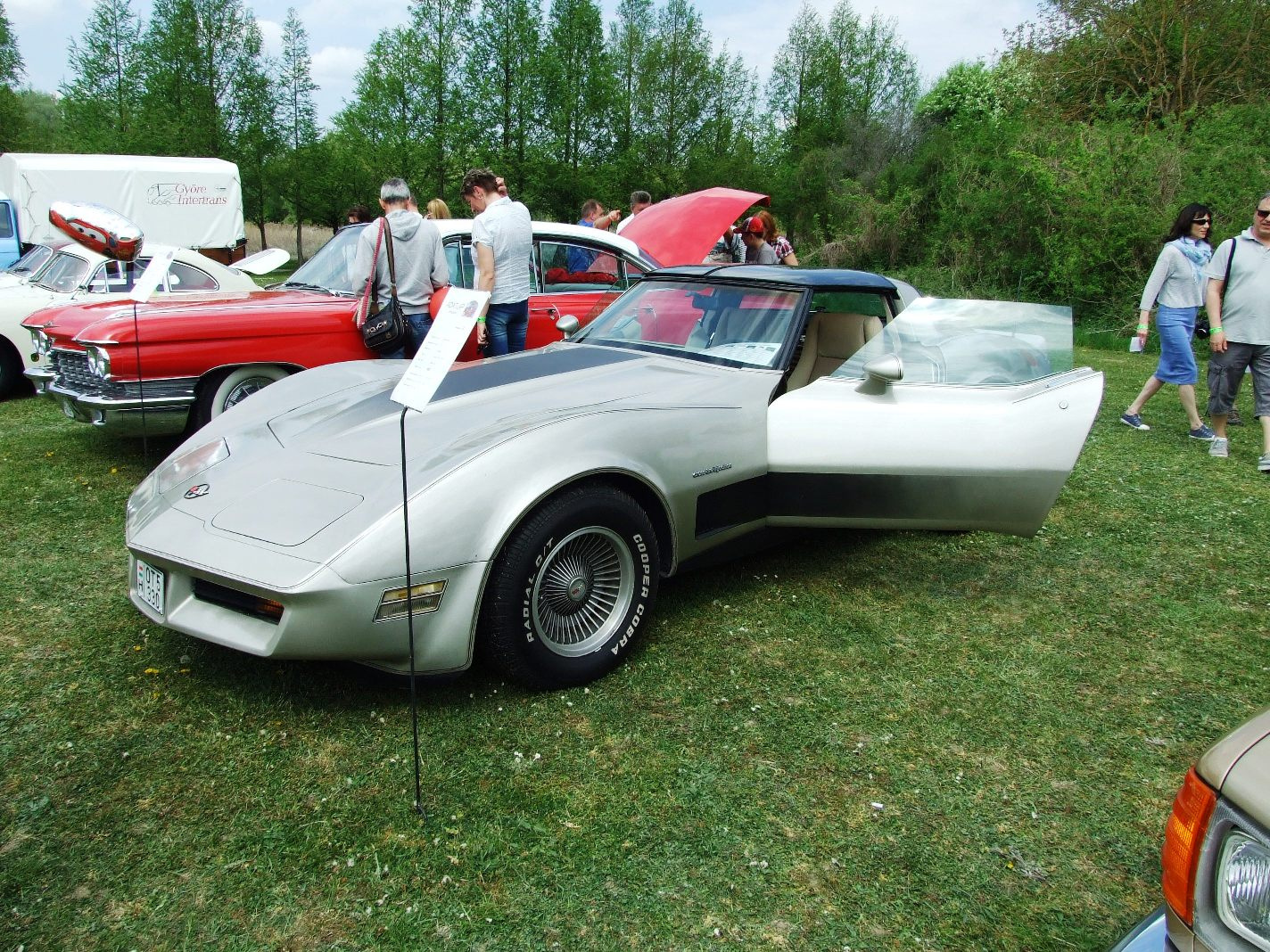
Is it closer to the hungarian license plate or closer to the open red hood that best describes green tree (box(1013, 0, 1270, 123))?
the open red hood

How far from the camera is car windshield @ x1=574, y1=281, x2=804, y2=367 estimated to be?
162 inches

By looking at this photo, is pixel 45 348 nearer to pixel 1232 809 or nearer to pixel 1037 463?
pixel 1037 463

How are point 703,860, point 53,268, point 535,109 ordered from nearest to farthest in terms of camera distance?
point 703,860
point 53,268
point 535,109

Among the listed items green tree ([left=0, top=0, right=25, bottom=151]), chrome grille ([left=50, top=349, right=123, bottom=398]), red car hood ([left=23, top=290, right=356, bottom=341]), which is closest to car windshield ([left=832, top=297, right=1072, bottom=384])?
red car hood ([left=23, top=290, right=356, bottom=341])

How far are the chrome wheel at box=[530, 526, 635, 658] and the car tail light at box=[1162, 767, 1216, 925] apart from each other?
1.94 m

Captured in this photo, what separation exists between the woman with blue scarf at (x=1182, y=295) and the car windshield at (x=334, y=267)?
6149 millimetres

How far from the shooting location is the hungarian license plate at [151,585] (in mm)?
2924

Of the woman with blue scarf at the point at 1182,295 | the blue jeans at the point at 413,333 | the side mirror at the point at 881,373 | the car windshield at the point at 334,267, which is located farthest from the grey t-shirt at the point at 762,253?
the side mirror at the point at 881,373

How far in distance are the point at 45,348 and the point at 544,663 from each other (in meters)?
5.48

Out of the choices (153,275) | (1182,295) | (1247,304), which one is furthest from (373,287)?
(1182,295)

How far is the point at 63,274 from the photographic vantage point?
855 centimetres

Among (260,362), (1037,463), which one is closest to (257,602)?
(1037,463)

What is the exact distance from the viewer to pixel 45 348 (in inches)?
254

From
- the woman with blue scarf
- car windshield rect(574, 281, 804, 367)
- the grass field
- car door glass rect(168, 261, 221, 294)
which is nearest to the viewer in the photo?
the grass field
